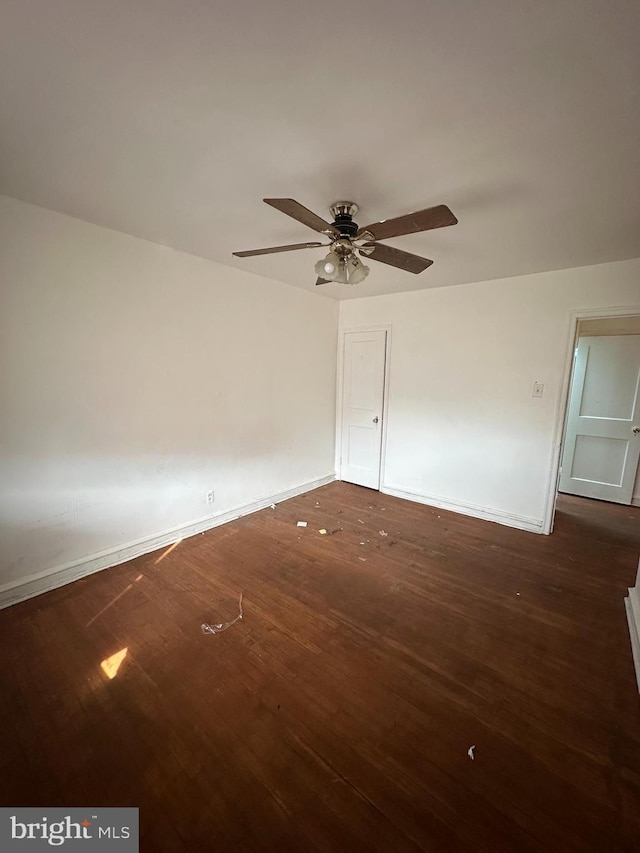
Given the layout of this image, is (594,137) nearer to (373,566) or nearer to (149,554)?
(373,566)

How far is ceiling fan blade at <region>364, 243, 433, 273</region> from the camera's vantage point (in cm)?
190

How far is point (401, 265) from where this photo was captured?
82.3 inches

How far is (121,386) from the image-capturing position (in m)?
2.51

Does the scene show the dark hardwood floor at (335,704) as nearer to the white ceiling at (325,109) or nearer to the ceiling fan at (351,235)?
the ceiling fan at (351,235)

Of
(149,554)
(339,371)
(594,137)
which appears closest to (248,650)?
(149,554)

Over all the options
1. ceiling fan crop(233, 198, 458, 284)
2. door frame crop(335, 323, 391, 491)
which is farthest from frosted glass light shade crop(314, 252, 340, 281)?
door frame crop(335, 323, 391, 491)

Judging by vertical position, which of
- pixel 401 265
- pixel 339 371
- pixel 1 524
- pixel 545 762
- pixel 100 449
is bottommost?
pixel 545 762

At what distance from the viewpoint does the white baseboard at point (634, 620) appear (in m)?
1.76

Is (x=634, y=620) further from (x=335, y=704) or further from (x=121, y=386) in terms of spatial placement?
(x=121, y=386)

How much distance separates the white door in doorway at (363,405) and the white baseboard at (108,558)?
133cm

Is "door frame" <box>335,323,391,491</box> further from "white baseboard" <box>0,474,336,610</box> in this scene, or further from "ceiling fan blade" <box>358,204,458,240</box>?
"ceiling fan blade" <box>358,204,458,240</box>

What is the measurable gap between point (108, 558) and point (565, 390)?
3.94 m

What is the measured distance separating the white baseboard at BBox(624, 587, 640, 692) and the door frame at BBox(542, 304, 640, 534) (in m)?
0.98

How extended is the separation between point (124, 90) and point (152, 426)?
2022 mm
